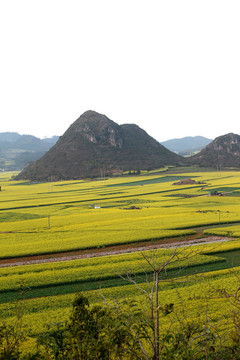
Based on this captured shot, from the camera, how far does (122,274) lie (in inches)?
1177

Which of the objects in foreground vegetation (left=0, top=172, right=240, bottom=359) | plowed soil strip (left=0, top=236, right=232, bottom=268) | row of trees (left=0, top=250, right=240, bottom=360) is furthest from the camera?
plowed soil strip (left=0, top=236, right=232, bottom=268)

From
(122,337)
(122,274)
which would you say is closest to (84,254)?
(122,274)

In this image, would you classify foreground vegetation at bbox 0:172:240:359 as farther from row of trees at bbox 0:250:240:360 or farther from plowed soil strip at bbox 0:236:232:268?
plowed soil strip at bbox 0:236:232:268

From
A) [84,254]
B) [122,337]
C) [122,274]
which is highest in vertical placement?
[122,337]

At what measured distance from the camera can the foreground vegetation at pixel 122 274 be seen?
10272 millimetres

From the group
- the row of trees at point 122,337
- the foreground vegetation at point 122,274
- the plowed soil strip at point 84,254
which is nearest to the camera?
the row of trees at point 122,337

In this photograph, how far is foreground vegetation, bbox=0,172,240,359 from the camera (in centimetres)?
1027

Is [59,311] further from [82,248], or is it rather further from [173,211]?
[173,211]

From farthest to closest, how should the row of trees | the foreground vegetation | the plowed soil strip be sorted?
the plowed soil strip
the foreground vegetation
the row of trees

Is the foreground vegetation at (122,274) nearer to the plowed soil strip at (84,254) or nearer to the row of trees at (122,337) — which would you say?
the row of trees at (122,337)

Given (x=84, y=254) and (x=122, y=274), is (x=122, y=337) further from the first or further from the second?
(x=84, y=254)

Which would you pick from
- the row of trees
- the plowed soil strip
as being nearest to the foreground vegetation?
the row of trees

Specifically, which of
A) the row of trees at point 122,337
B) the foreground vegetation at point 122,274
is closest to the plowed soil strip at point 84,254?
the foreground vegetation at point 122,274

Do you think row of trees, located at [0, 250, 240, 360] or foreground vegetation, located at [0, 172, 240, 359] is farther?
foreground vegetation, located at [0, 172, 240, 359]
